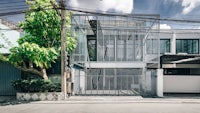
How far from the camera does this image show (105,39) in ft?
94.2

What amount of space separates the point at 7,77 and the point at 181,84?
19.1 m

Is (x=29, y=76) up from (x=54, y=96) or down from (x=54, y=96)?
up

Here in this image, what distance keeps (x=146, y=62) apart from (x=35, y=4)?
1363 cm

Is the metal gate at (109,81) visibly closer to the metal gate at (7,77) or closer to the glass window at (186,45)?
the metal gate at (7,77)

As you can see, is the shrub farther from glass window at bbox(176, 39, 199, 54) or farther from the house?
glass window at bbox(176, 39, 199, 54)

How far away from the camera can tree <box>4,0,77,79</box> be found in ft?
66.3

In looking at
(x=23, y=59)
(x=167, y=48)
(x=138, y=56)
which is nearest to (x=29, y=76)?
(x=23, y=59)

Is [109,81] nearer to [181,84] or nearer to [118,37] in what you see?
[118,37]

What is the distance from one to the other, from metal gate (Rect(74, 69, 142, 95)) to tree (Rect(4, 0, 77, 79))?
6440mm

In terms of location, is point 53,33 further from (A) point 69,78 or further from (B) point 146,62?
(B) point 146,62

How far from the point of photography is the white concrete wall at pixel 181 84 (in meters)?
26.4


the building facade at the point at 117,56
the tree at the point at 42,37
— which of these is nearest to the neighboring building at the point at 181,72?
the building facade at the point at 117,56

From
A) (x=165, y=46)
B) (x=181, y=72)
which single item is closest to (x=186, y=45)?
(x=165, y=46)

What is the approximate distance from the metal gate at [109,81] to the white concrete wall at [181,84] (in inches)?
131
